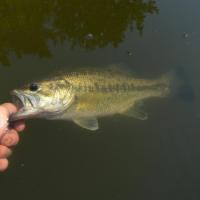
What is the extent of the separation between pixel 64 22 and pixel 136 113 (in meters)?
2.20

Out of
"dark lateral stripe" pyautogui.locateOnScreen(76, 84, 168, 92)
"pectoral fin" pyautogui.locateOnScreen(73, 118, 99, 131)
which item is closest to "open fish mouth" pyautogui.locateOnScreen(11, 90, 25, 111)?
"dark lateral stripe" pyautogui.locateOnScreen(76, 84, 168, 92)

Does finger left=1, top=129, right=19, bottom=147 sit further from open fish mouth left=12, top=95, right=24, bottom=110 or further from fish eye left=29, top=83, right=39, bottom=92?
fish eye left=29, top=83, right=39, bottom=92

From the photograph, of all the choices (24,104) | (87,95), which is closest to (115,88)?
(87,95)

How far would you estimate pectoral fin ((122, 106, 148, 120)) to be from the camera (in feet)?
15.8

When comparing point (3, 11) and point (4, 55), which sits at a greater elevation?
point (3, 11)

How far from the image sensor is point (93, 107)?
4.35 meters

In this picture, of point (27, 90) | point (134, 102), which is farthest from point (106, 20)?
point (27, 90)

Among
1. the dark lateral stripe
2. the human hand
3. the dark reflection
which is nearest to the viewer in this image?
the human hand

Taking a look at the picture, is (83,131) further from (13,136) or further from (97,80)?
(13,136)

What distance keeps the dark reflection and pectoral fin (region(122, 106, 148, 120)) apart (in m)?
1.38

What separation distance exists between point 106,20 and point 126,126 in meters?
2.13

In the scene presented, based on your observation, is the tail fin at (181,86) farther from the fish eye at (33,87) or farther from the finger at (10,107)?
the finger at (10,107)

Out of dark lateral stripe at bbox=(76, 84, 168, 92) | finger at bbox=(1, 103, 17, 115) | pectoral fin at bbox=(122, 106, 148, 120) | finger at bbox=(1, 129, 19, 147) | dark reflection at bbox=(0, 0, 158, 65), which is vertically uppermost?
dark reflection at bbox=(0, 0, 158, 65)

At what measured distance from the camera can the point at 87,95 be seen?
426cm
